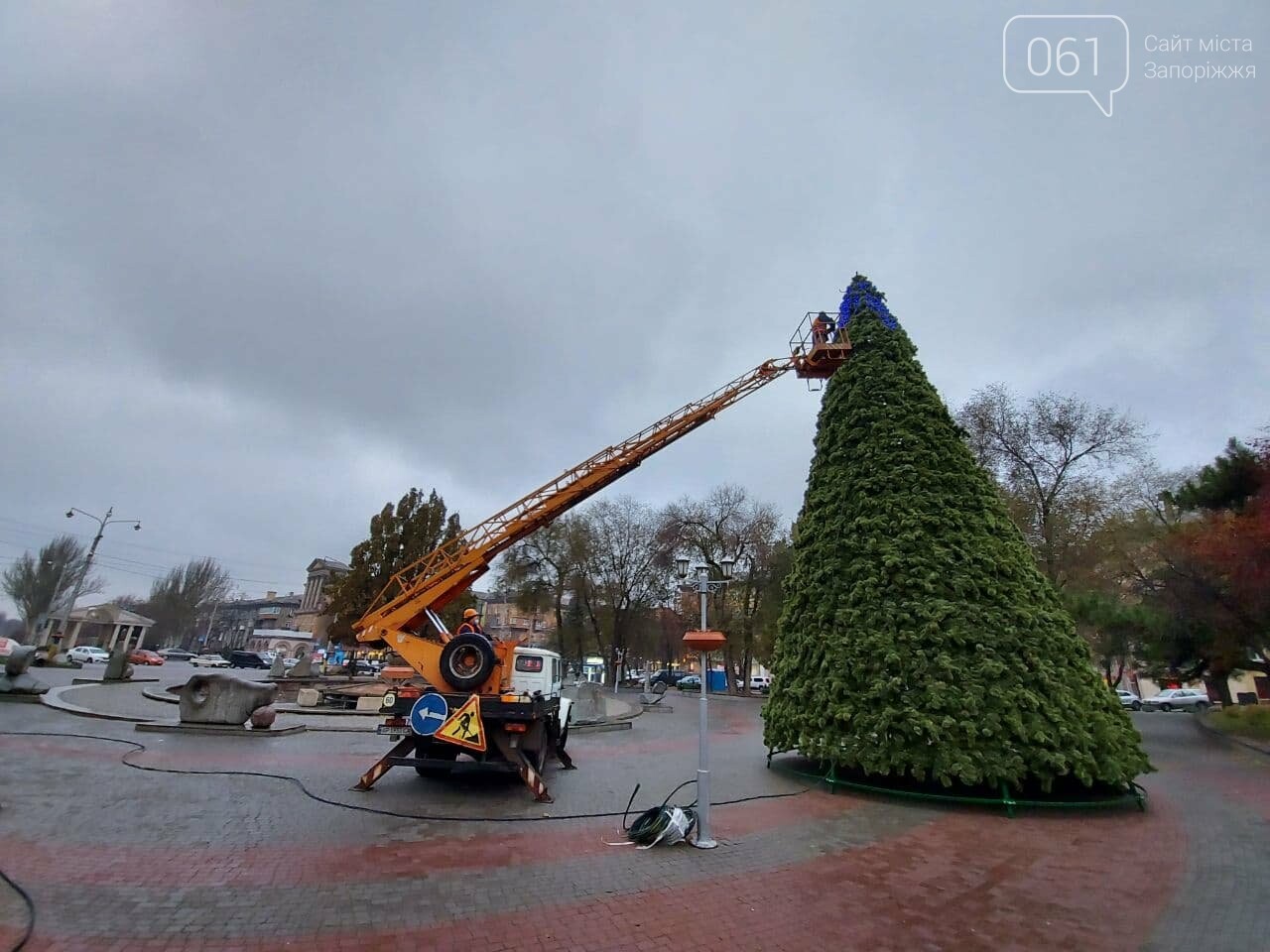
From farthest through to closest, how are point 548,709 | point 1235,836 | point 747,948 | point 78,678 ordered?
point 78,678 → point 548,709 → point 1235,836 → point 747,948

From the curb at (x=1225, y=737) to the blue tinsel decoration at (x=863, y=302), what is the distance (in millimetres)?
17035

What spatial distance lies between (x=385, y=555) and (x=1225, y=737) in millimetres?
39561

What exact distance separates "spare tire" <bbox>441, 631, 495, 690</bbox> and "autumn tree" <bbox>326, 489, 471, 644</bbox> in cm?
2425

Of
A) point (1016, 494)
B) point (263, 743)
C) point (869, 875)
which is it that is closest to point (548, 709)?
point (869, 875)

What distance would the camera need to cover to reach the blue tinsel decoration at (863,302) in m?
13.1

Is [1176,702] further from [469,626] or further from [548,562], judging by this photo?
[469,626]

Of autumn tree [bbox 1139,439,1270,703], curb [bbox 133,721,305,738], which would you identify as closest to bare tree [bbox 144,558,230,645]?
curb [bbox 133,721,305,738]

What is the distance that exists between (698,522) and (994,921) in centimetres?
3424

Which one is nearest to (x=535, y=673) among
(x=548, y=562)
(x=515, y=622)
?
(x=548, y=562)

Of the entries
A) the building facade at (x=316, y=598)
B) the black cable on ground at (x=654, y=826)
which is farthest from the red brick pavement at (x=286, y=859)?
the building facade at (x=316, y=598)

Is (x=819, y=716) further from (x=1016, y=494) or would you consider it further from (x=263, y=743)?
(x=1016, y=494)

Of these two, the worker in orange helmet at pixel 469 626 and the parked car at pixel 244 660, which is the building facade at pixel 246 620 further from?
Result: the worker in orange helmet at pixel 469 626

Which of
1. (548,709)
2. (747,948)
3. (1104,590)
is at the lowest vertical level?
(747,948)

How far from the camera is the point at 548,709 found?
981 centimetres
